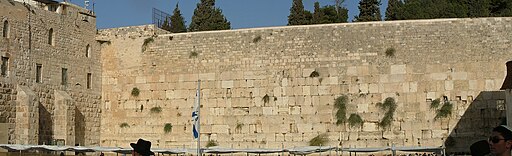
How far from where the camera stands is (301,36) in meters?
22.6

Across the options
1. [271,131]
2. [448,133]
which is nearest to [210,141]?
[271,131]

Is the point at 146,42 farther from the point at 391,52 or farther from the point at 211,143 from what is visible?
the point at 391,52

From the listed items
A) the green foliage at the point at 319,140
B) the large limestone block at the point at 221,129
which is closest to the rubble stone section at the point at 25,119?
the large limestone block at the point at 221,129

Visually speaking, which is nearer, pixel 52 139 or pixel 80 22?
pixel 52 139

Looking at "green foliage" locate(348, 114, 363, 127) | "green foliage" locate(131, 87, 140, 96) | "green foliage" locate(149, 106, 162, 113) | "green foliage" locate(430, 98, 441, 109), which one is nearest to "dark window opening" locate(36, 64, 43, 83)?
"green foliage" locate(131, 87, 140, 96)

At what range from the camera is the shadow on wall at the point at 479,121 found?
68.9 feet

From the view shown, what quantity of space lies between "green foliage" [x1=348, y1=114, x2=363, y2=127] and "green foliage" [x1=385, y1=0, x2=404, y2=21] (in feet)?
44.5

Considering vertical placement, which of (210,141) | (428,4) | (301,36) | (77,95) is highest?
(428,4)

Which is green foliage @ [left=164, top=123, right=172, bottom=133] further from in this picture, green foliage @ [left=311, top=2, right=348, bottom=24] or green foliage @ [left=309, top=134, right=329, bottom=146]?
green foliage @ [left=311, top=2, right=348, bottom=24]

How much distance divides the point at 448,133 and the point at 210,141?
7296mm

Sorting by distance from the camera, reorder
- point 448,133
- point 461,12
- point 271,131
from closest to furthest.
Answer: point 448,133
point 271,131
point 461,12

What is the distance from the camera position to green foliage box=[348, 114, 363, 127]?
22016mm

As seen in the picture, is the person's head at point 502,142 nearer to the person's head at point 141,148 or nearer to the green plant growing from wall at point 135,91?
the person's head at point 141,148

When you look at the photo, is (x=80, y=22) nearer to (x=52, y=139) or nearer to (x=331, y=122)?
(x=52, y=139)
